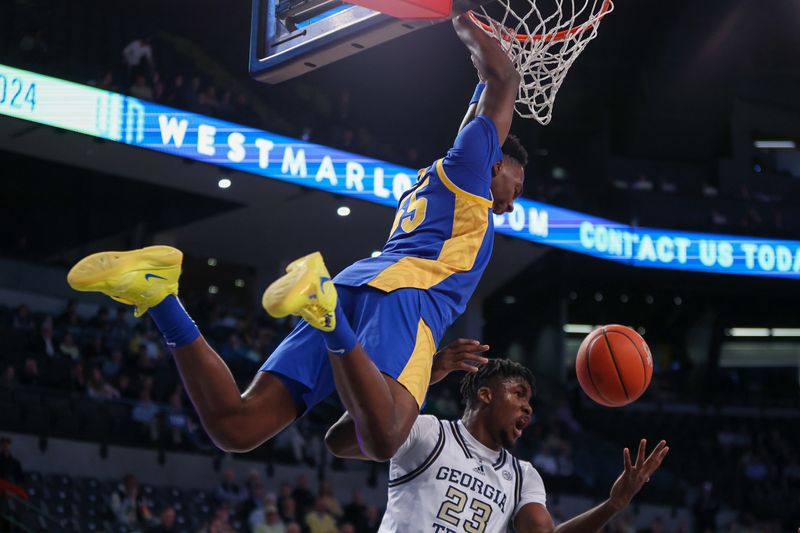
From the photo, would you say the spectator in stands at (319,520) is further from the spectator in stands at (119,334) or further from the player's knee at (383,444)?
the player's knee at (383,444)

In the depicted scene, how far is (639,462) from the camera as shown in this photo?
4668 millimetres

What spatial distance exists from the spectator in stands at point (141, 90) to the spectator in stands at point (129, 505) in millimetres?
5278

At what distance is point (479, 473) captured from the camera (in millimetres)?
4824

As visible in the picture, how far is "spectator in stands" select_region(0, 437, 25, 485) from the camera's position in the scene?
408 inches

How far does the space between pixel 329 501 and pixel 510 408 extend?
7.27 metres

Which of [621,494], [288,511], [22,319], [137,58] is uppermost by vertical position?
[137,58]

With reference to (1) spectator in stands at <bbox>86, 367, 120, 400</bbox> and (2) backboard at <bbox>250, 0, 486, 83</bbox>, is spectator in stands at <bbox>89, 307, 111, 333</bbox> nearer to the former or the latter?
(1) spectator in stands at <bbox>86, 367, 120, 400</bbox>

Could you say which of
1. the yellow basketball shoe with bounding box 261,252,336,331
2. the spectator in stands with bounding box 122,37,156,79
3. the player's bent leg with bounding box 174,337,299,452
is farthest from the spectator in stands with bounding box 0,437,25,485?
the yellow basketball shoe with bounding box 261,252,336,331

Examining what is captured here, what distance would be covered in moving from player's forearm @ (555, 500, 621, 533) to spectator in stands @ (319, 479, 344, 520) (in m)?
7.37

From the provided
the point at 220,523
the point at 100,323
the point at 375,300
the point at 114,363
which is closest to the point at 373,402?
the point at 375,300

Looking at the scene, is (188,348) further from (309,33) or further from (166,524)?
(166,524)

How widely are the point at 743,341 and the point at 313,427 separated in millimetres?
15391

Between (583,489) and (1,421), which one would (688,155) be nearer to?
(583,489)

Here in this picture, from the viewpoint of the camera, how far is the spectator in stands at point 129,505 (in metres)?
10.5
